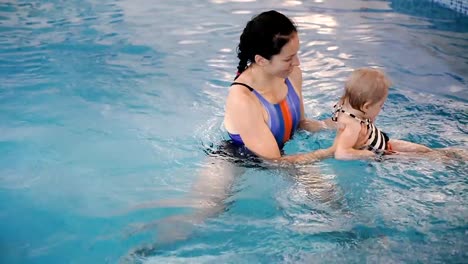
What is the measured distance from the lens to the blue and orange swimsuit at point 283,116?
3.24 meters

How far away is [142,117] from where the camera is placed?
15.9 feet

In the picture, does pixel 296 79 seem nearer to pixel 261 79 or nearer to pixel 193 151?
pixel 261 79

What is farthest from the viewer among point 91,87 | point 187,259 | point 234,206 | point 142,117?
point 91,87

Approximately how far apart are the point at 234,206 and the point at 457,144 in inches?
70.9

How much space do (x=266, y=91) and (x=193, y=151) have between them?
1064 millimetres

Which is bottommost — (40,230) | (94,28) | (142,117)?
(40,230)

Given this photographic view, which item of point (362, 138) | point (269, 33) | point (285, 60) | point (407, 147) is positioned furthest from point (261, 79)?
point (407, 147)

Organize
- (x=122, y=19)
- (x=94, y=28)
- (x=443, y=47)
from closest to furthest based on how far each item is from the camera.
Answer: (x=443, y=47)
(x=94, y=28)
(x=122, y=19)

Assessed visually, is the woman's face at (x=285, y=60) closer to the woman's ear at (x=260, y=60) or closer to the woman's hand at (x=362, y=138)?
the woman's ear at (x=260, y=60)

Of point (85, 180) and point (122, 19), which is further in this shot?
point (122, 19)

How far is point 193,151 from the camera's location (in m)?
4.12

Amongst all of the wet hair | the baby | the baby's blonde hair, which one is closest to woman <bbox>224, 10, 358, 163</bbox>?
the wet hair

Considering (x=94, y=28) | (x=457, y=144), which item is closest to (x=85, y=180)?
(x=457, y=144)

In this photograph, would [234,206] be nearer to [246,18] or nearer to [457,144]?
[457,144]
